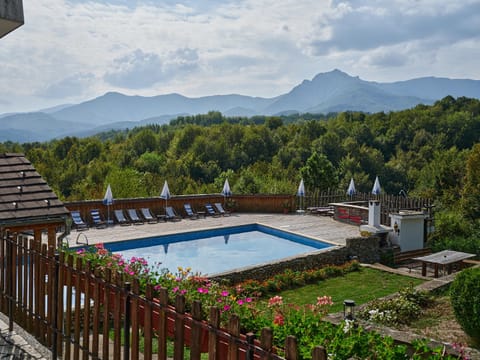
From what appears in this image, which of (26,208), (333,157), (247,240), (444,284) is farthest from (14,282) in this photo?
(333,157)

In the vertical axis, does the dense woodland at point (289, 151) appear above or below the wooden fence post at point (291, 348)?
above

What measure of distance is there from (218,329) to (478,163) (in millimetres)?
22872

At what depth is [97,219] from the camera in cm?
1636

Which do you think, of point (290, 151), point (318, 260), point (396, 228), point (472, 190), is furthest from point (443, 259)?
point (290, 151)

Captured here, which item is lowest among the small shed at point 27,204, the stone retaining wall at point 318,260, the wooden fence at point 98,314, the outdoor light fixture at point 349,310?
the stone retaining wall at point 318,260

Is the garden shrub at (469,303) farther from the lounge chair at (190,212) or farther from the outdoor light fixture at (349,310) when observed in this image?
the lounge chair at (190,212)

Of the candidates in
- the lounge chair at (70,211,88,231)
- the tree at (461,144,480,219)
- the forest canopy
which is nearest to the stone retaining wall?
the lounge chair at (70,211,88,231)

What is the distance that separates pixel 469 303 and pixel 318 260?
633 cm

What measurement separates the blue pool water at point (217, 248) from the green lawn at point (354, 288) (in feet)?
9.60

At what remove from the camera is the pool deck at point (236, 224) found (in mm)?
14625

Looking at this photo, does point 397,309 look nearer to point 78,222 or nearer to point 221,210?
point 78,222

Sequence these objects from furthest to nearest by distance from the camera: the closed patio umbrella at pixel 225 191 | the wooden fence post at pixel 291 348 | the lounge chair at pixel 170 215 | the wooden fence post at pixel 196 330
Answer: the closed patio umbrella at pixel 225 191, the lounge chair at pixel 170 215, the wooden fence post at pixel 196 330, the wooden fence post at pixel 291 348

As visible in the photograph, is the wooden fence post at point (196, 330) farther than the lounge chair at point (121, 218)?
No

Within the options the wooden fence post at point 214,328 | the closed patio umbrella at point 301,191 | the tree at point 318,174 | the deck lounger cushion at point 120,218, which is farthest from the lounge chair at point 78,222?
the wooden fence post at point 214,328
